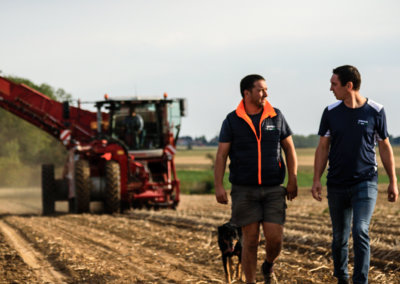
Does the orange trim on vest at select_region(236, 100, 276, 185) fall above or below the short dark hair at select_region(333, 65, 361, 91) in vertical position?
below

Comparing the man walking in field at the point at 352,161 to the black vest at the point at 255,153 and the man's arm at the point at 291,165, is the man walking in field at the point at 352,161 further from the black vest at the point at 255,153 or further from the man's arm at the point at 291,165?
the black vest at the point at 255,153

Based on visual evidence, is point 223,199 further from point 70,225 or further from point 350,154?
point 70,225

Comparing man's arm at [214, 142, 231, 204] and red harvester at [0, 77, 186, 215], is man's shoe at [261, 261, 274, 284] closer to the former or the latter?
man's arm at [214, 142, 231, 204]

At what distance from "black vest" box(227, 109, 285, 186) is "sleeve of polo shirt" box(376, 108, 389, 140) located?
0.79 metres

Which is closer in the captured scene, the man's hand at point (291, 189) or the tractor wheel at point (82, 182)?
the man's hand at point (291, 189)

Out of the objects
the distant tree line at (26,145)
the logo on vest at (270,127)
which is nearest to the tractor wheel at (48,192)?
the logo on vest at (270,127)

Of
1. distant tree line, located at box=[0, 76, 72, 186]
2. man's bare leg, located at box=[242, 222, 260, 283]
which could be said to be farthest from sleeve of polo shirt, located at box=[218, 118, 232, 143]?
distant tree line, located at box=[0, 76, 72, 186]

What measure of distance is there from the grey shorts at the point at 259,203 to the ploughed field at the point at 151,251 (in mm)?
1299

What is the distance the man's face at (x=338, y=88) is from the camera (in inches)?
202

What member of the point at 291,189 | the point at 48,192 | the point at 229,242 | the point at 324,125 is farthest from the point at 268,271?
the point at 48,192

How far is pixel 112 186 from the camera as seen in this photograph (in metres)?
13.7

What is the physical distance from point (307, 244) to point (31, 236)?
457 centimetres

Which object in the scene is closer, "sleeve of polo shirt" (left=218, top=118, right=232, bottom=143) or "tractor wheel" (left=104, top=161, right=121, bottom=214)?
"sleeve of polo shirt" (left=218, top=118, right=232, bottom=143)

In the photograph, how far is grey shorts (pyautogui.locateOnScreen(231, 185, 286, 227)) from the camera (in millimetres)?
5039
